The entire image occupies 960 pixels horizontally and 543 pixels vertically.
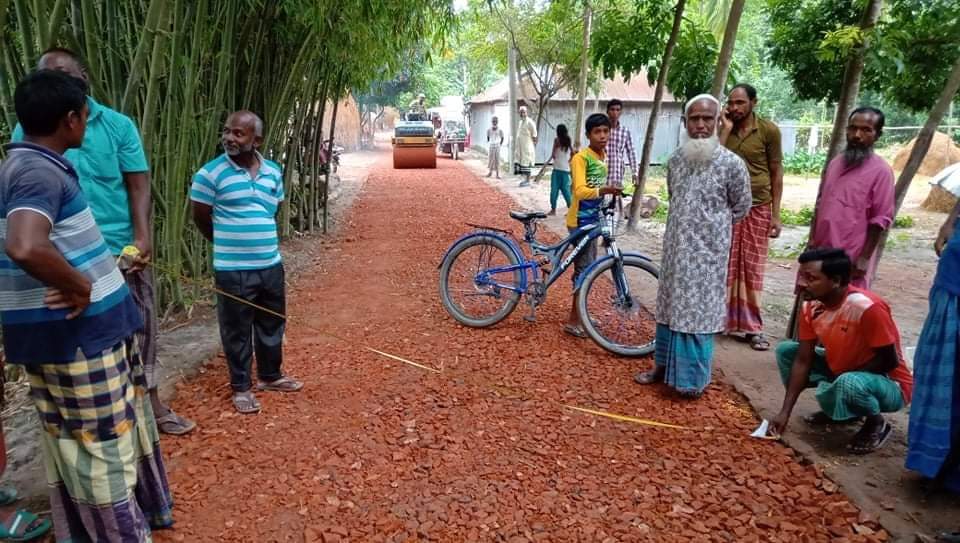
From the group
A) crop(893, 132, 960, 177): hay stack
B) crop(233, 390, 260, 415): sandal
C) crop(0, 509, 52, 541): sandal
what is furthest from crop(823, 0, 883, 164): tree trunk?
crop(893, 132, 960, 177): hay stack

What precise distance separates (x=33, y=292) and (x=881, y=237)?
4.33m

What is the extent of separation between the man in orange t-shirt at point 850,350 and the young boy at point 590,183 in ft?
4.88

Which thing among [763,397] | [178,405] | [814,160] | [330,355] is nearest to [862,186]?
[763,397]

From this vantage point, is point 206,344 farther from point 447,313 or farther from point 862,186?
point 862,186

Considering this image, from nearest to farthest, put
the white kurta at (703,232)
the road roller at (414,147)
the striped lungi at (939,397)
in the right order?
the striped lungi at (939,397)
the white kurta at (703,232)
the road roller at (414,147)

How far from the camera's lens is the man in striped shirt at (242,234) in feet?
10.8

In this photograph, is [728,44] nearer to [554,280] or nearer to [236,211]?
[554,280]

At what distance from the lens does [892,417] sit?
137 inches

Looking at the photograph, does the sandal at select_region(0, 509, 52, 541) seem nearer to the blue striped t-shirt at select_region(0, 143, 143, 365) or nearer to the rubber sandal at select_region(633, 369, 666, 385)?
the blue striped t-shirt at select_region(0, 143, 143, 365)

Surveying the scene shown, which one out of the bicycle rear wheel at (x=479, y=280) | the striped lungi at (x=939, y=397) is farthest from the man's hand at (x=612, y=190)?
the striped lungi at (x=939, y=397)

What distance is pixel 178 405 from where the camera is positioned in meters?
3.63

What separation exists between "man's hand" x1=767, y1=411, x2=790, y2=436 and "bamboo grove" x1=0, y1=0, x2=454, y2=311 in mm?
3255

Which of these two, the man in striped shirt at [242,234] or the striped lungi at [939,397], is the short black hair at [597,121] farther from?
the striped lungi at [939,397]

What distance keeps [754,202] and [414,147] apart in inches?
678
